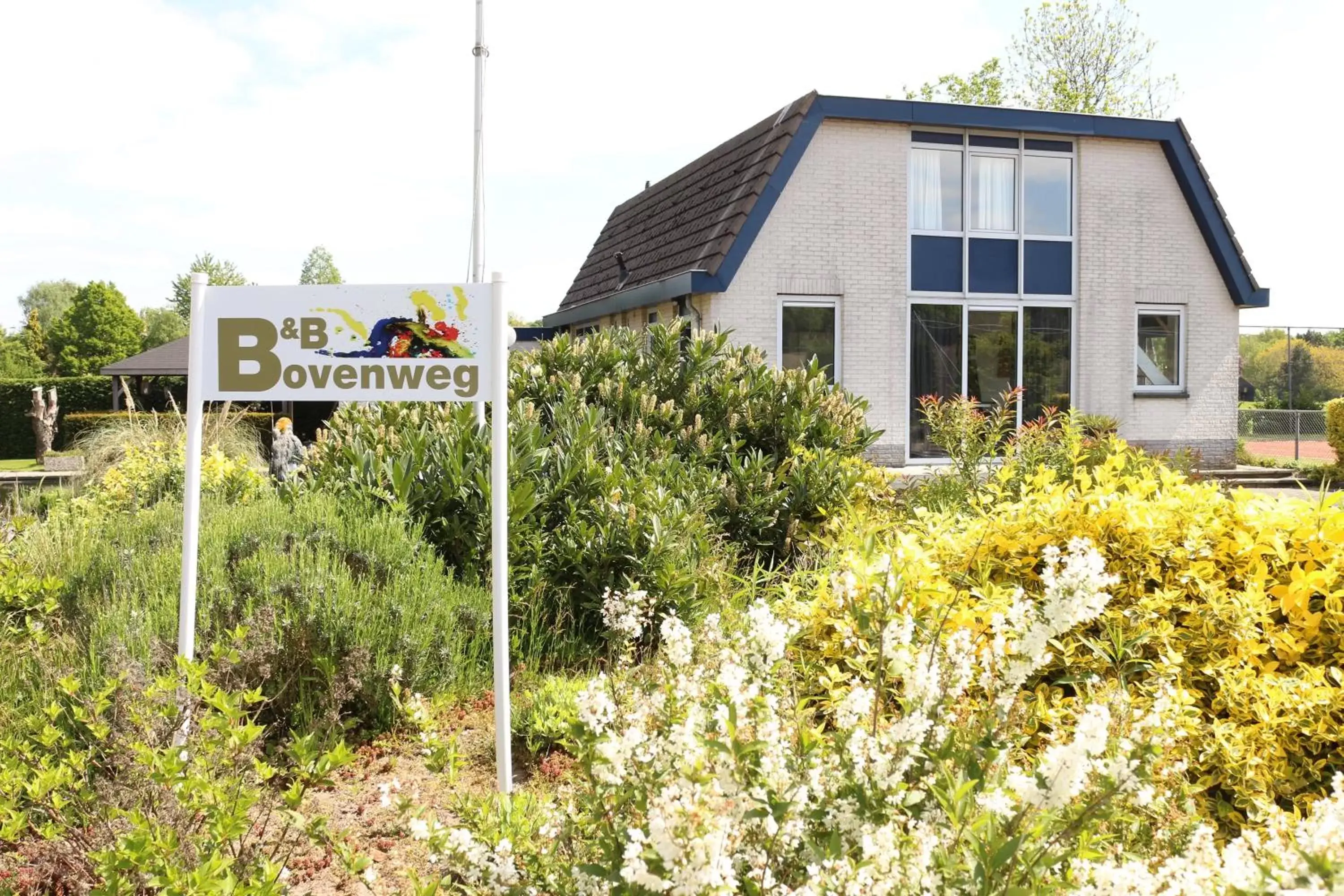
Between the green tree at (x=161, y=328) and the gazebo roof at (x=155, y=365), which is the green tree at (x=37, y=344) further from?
the gazebo roof at (x=155, y=365)

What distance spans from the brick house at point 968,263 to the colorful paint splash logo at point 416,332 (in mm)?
10271

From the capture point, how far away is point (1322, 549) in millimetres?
3559

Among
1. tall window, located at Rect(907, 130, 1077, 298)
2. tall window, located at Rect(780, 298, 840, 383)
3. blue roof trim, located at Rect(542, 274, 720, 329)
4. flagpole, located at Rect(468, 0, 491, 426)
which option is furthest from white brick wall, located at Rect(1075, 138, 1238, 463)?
flagpole, located at Rect(468, 0, 491, 426)

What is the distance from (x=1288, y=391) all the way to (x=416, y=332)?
1293 inches

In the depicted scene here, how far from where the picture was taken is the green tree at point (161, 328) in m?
61.4

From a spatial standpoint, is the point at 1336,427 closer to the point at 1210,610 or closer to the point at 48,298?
the point at 1210,610

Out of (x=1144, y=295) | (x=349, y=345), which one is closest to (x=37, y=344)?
(x=1144, y=295)

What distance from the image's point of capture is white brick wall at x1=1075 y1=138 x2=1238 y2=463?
1702 cm

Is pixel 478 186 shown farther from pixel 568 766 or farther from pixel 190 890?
pixel 190 890

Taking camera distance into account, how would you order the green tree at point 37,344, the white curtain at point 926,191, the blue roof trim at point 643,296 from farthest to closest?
1. the green tree at point 37,344
2. the white curtain at point 926,191
3. the blue roof trim at point 643,296

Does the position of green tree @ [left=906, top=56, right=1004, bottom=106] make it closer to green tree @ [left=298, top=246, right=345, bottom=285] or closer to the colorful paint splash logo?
the colorful paint splash logo

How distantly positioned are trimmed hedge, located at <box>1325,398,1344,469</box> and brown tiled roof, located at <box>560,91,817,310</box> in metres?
13.3

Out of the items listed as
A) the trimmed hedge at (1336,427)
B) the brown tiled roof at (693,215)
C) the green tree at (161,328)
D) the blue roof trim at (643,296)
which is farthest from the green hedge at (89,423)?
the green tree at (161,328)

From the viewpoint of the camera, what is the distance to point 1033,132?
16.5 m
